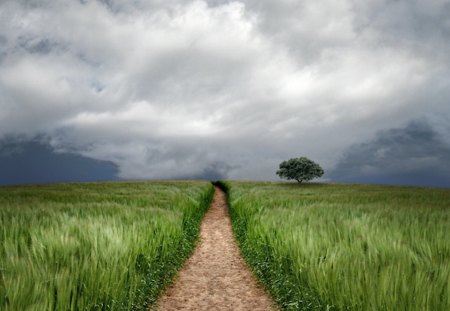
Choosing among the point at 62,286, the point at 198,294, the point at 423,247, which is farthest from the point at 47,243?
the point at 423,247

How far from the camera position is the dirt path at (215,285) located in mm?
7238

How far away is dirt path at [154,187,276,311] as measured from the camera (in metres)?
7.24

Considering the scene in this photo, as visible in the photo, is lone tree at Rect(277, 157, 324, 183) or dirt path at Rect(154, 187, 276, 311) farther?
lone tree at Rect(277, 157, 324, 183)

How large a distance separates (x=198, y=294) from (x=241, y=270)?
2.08 metres

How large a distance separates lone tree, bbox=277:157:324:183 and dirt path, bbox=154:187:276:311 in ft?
180

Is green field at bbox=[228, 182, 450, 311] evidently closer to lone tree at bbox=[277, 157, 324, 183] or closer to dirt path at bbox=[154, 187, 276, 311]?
dirt path at bbox=[154, 187, 276, 311]

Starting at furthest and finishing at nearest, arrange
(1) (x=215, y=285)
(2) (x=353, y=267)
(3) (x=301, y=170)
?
(3) (x=301, y=170) < (1) (x=215, y=285) < (2) (x=353, y=267)

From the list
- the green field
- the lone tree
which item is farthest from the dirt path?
the lone tree

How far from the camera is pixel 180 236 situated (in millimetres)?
10750

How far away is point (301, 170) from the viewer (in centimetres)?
6588

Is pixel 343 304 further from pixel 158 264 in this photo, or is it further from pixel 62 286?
pixel 158 264

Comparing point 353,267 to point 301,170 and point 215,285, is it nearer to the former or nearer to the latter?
point 215,285

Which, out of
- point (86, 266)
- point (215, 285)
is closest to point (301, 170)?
point (215, 285)

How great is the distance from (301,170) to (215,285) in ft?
194
